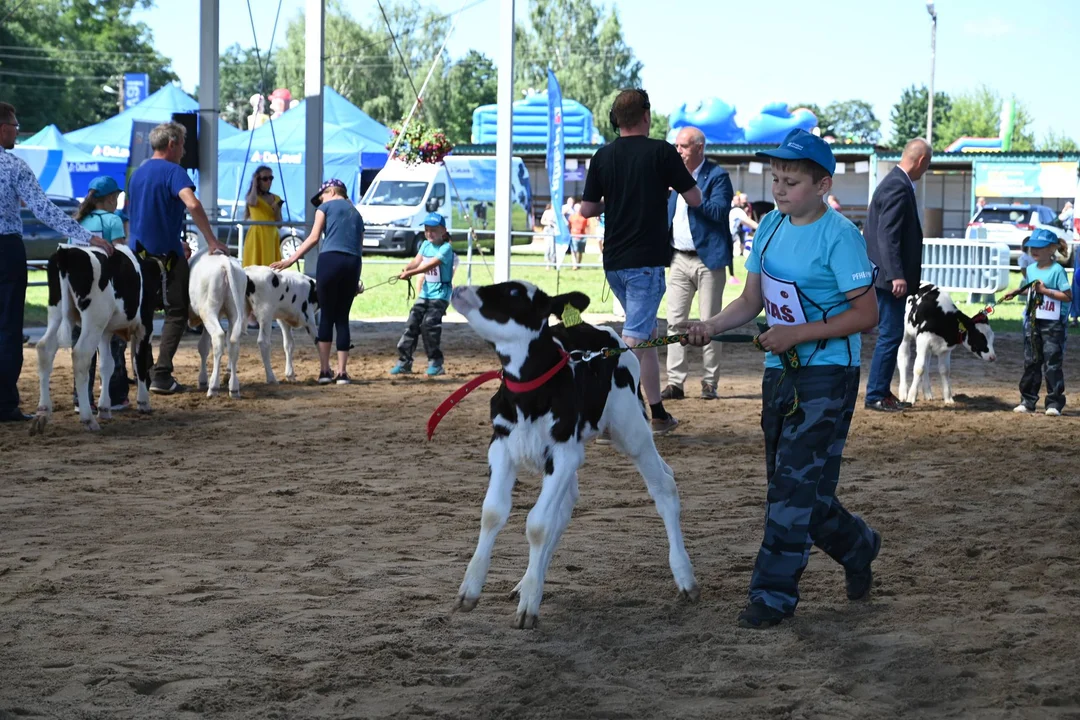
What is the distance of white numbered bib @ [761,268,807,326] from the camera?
187 inches

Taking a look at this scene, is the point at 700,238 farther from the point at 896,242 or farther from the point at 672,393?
the point at 896,242

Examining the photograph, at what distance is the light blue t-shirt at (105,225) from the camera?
11.5 meters

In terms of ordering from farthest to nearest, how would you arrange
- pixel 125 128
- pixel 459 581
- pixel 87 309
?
pixel 125 128 < pixel 87 309 < pixel 459 581

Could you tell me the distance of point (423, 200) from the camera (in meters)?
39.2

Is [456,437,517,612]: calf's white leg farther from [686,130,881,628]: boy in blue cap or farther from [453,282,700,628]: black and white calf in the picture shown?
[686,130,881,628]: boy in blue cap

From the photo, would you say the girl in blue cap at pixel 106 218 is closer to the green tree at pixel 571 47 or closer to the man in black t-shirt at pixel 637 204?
the man in black t-shirt at pixel 637 204

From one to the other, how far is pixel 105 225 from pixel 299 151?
27.9 m

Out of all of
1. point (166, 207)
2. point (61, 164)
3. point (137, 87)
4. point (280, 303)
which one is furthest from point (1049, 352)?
point (137, 87)

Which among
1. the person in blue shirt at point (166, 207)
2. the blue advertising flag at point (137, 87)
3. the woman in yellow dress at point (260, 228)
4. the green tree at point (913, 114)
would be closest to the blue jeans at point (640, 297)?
the person in blue shirt at point (166, 207)

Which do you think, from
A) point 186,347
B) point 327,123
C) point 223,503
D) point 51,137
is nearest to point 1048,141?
point 327,123

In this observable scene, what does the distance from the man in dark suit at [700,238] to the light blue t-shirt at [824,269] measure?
5853 millimetres

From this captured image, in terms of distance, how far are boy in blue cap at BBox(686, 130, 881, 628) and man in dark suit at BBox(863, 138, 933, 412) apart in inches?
221

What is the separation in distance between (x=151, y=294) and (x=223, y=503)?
3591 mm

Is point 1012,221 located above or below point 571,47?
below
